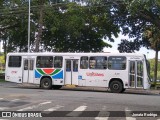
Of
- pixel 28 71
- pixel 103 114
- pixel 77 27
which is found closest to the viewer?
pixel 103 114

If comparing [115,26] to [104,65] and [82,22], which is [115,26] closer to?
[82,22]

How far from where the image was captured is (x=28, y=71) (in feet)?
94.9

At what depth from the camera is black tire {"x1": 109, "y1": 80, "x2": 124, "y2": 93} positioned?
26.2 meters

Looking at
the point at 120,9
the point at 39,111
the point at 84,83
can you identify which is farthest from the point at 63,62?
the point at 39,111

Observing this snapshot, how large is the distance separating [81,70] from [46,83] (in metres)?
3.04

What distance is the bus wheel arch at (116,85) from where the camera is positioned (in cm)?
2623

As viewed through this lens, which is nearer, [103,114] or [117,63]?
[103,114]

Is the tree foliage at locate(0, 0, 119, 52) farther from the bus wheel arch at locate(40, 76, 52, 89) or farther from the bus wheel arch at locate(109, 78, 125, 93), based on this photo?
the bus wheel arch at locate(109, 78, 125, 93)

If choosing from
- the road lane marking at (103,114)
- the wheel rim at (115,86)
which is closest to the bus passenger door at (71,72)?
the wheel rim at (115,86)

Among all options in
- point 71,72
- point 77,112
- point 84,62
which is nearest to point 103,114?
point 77,112

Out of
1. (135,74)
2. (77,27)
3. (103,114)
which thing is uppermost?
(77,27)

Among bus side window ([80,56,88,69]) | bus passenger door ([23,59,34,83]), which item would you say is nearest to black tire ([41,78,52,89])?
bus passenger door ([23,59,34,83])

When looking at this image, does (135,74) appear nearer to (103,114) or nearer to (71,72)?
(71,72)

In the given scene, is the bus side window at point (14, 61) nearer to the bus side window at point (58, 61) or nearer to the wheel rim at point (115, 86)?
the bus side window at point (58, 61)
